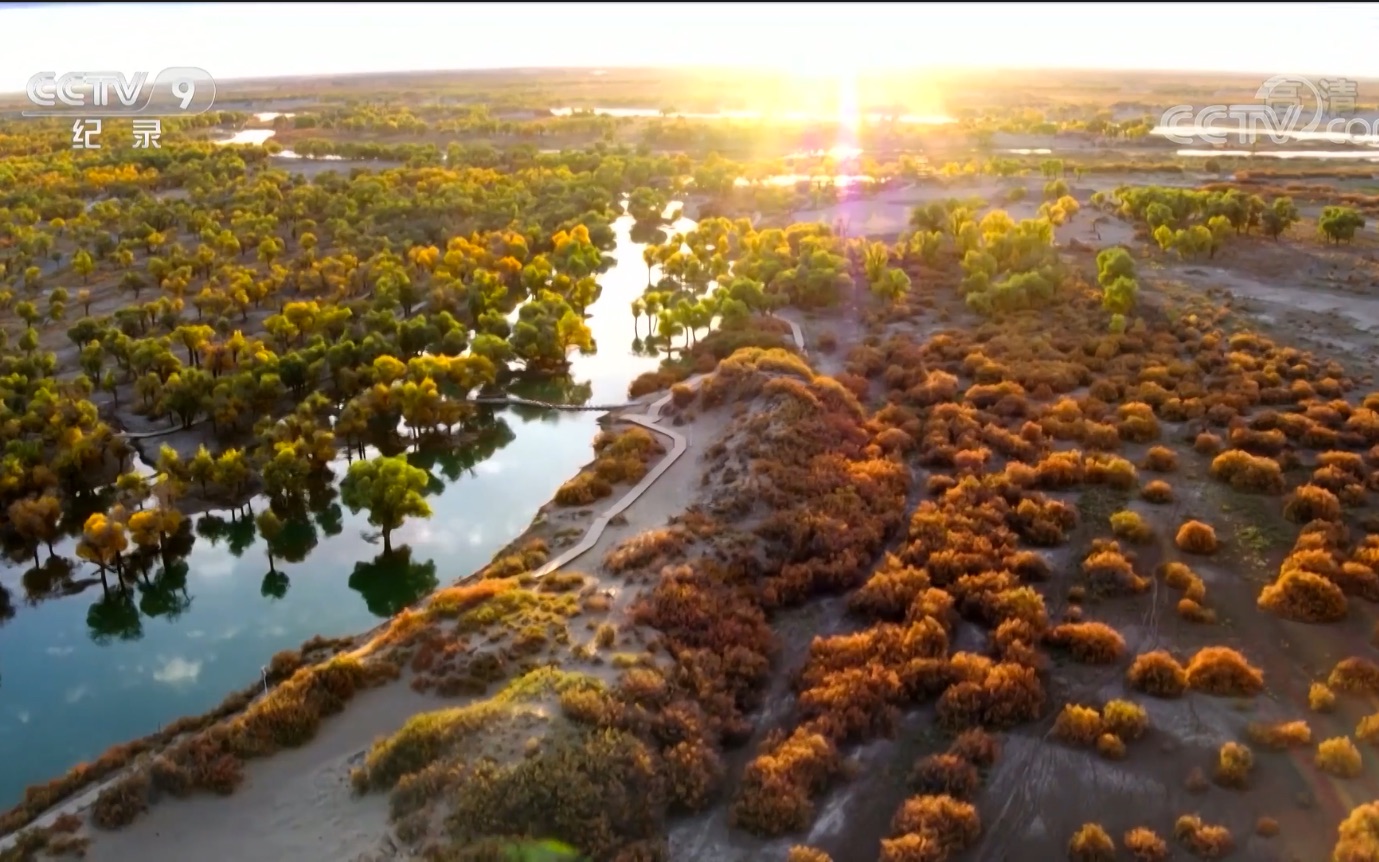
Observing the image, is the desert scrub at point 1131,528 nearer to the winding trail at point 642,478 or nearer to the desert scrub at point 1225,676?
the desert scrub at point 1225,676

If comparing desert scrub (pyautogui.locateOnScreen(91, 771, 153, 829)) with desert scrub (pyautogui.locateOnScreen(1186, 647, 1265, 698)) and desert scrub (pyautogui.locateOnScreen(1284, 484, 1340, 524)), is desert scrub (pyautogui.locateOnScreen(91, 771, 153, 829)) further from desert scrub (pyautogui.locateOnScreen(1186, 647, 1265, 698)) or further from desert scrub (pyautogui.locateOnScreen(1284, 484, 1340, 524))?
desert scrub (pyautogui.locateOnScreen(1284, 484, 1340, 524))

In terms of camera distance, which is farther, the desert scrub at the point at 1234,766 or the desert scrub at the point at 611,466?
the desert scrub at the point at 611,466

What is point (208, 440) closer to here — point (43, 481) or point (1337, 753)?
point (43, 481)

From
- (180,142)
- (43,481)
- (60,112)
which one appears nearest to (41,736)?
(43,481)

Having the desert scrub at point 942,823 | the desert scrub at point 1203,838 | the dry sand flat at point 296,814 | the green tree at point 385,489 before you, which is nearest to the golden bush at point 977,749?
the desert scrub at point 942,823

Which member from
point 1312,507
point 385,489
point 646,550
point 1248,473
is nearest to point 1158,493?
point 1248,473
